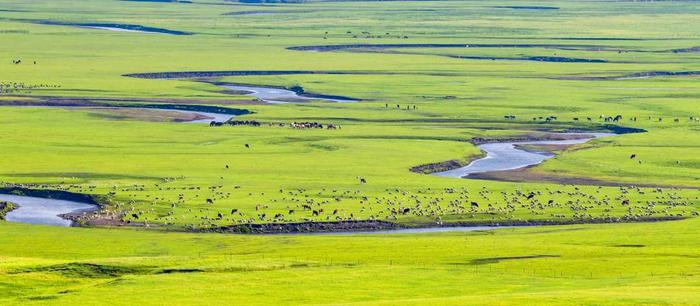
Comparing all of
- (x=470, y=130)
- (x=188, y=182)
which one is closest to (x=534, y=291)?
(x=188, y=182)

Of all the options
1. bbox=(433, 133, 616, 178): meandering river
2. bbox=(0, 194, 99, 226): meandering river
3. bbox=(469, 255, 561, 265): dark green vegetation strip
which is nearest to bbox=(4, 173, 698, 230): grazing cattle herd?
bbox=(0, 194, 99, 226): meandering river

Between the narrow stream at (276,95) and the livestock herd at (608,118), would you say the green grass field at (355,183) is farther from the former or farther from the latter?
the narrow stream at (276,95)

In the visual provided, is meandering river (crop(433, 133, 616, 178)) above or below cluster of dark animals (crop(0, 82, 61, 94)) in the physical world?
below

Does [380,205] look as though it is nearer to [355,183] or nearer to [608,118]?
[355,183]

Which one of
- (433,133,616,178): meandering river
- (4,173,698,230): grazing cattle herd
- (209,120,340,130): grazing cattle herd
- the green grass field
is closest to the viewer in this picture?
the green grass field

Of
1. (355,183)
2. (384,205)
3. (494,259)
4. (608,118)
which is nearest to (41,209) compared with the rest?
(384,205)

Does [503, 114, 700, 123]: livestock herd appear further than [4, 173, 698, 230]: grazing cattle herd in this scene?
Yes

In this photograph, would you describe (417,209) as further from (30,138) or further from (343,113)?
(343,113)

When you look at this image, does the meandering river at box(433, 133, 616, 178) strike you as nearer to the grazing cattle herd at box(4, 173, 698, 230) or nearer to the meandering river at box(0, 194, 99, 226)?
the grazing cattle herd at box(4, 173, 698, 230)
